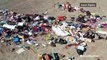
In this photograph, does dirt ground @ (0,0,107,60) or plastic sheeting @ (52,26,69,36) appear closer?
dirt ground @ (0,0,107,60)

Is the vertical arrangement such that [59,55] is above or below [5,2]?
below

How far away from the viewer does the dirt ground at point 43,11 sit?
17.0m

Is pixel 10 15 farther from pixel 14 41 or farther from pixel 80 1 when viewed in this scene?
pixel 80 1

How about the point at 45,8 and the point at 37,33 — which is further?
the point at 45,8

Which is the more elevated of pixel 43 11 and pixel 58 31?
pixel 43 11

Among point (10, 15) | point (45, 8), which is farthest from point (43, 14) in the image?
point (10, 15)

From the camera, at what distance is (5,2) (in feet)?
77.3

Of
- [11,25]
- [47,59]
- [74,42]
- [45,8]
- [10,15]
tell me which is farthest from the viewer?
[45,8]

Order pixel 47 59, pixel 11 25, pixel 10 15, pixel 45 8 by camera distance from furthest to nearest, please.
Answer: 1. pixel 45 8
2. pixel 10 15
3. pixel 11 25
4. pixel 47 59

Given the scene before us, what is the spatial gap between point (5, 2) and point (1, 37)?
5.88 metres

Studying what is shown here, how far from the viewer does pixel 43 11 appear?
73.2ft

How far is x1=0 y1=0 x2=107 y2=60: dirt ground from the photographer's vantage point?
16953 millimetres

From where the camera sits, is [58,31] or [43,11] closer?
[58,31]

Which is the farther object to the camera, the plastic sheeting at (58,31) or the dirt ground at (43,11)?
the plastic sheeting at (58,31)
